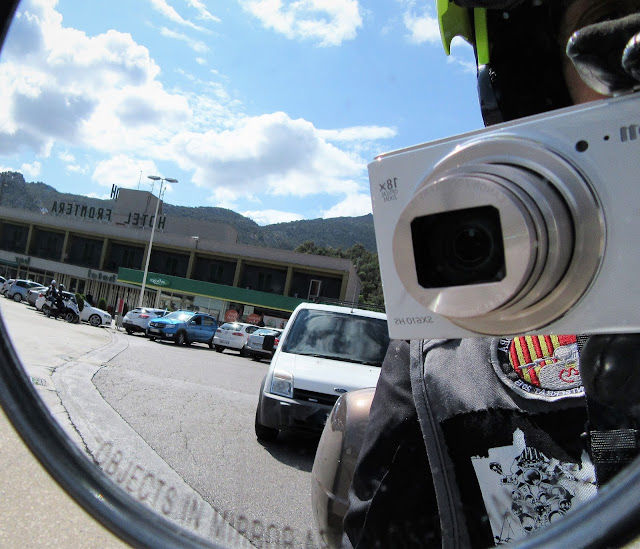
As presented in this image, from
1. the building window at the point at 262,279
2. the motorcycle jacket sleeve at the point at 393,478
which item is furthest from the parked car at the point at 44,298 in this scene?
the motorcycle jacket sleeve at the point at 393,478

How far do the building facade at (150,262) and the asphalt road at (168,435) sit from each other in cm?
11

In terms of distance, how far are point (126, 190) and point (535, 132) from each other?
585 millimetres

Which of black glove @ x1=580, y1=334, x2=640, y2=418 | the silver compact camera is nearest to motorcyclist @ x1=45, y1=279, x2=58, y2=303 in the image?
the silver compact camera

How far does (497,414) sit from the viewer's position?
77cm

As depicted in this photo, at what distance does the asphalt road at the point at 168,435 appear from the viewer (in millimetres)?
794

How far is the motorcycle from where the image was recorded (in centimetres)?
114

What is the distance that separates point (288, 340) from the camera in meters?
1.59

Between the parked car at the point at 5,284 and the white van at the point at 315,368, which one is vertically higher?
the parked car at the point at 5,284

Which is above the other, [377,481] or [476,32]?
[476,32]

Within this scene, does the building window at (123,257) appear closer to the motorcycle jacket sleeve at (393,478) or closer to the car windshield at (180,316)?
the car windshield at (180,316)

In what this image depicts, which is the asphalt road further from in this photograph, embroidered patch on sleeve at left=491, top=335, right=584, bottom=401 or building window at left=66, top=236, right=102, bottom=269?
embroidered patch on sleeve at left=491, top=335, right=584, bottom=401

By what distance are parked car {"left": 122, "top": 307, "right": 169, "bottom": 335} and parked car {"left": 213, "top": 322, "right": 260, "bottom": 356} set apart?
0.53 feet

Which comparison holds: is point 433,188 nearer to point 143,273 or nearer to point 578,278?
point 578,278

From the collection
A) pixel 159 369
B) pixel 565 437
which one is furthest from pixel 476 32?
pixel 159 369
